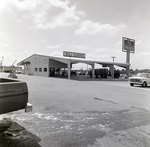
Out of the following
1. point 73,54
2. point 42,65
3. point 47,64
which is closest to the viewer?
point 47,64

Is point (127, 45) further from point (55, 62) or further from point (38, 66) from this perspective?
point (38, 66)

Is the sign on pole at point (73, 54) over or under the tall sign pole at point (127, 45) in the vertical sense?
under

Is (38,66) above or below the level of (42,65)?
below

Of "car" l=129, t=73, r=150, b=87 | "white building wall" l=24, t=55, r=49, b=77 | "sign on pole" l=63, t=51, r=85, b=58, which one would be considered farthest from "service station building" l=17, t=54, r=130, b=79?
"car" l=129, t=73, r=150, b=87

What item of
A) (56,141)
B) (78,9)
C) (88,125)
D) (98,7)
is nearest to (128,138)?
(88,125)

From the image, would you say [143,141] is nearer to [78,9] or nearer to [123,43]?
[78,9]

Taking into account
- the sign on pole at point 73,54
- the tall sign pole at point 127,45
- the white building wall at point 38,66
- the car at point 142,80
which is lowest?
the car at point 142,80

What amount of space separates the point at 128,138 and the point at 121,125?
881mm

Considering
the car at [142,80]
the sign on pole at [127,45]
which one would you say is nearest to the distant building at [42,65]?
the sign on pole at [127,45]

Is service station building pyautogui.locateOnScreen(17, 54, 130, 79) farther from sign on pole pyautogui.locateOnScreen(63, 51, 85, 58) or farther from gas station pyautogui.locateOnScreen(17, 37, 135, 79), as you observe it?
sign on pole pyautogui.locateOnScreen(63, 51, 85, 58)

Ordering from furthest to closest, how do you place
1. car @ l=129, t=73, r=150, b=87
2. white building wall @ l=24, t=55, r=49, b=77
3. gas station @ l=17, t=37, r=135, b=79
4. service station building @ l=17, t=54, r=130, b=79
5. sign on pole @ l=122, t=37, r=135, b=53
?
sign on pole @ l=122, t=37, r=135, b=53 < white building wall @ l=24, t=55, r=49, b=77 < gas station @ l=17, t=37, r=135, b=79 < service station building @ l=17, t=54, r=130, b=79 < car @ l=129, t=73, r=150, b=87

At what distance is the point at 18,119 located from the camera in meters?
4.70

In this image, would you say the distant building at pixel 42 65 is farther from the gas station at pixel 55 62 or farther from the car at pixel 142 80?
the car at pixel 142 80

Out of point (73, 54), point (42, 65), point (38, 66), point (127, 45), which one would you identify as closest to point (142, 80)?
point (127, 45)
